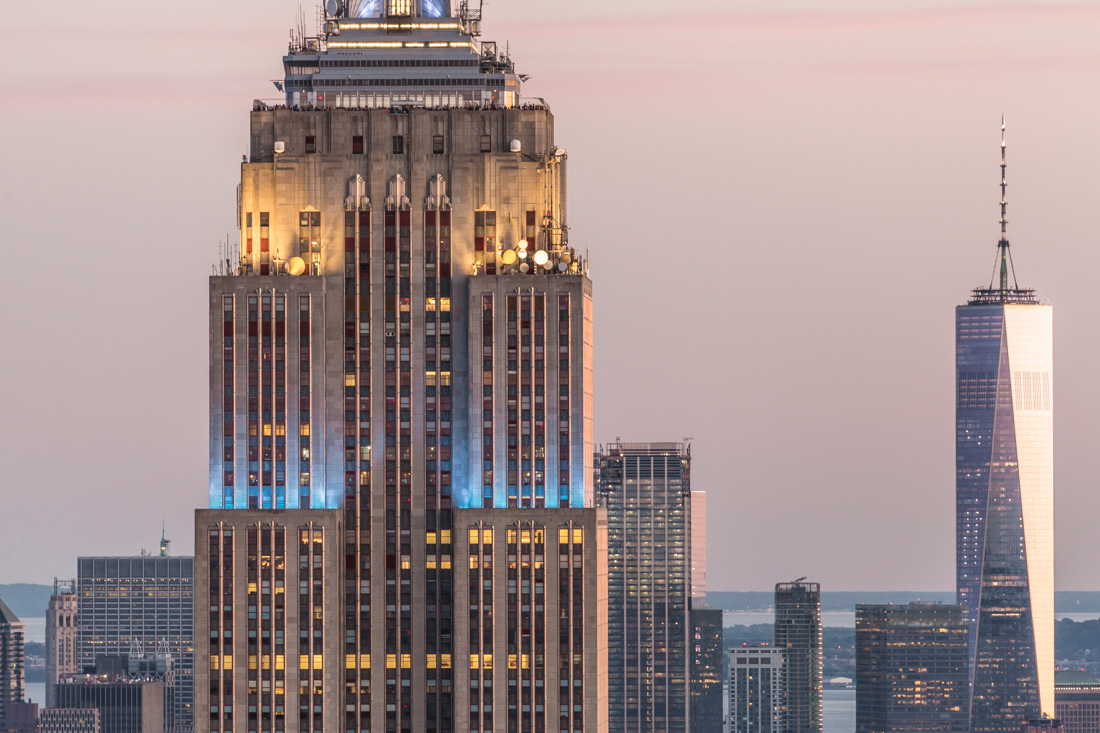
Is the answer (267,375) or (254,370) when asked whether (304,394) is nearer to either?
(267,375)

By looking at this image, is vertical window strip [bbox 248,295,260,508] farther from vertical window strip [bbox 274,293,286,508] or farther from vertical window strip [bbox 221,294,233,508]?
vertical window strip [bbox 274,293,286,508]

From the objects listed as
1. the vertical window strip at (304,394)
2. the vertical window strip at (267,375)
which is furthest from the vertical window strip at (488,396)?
the vertical window strip at (267,375)

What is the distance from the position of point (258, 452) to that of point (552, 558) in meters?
25.1

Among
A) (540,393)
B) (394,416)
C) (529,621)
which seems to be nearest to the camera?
(529,621)

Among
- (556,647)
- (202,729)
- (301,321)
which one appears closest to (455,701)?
(556,647)

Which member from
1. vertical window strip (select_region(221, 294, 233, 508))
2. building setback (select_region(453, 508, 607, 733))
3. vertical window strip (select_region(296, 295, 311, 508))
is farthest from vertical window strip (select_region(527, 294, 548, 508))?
vertical window strip (select_region(221, 294, 233, 508))

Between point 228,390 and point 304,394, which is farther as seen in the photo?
point 304,394

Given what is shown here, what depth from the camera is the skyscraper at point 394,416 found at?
180875 mm

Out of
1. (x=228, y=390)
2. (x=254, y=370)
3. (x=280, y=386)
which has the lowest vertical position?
(x=228, y=390)

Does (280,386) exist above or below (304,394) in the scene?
above

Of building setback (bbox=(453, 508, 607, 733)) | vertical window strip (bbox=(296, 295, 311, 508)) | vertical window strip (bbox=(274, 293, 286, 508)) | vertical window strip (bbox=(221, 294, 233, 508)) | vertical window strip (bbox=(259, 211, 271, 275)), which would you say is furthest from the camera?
vertical window strip (bbox=(259, 211, 271, 275))

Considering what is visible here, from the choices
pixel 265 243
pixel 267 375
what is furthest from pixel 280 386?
pixel 265 243

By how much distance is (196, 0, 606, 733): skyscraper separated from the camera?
180875mm

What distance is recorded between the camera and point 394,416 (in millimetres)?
184125
